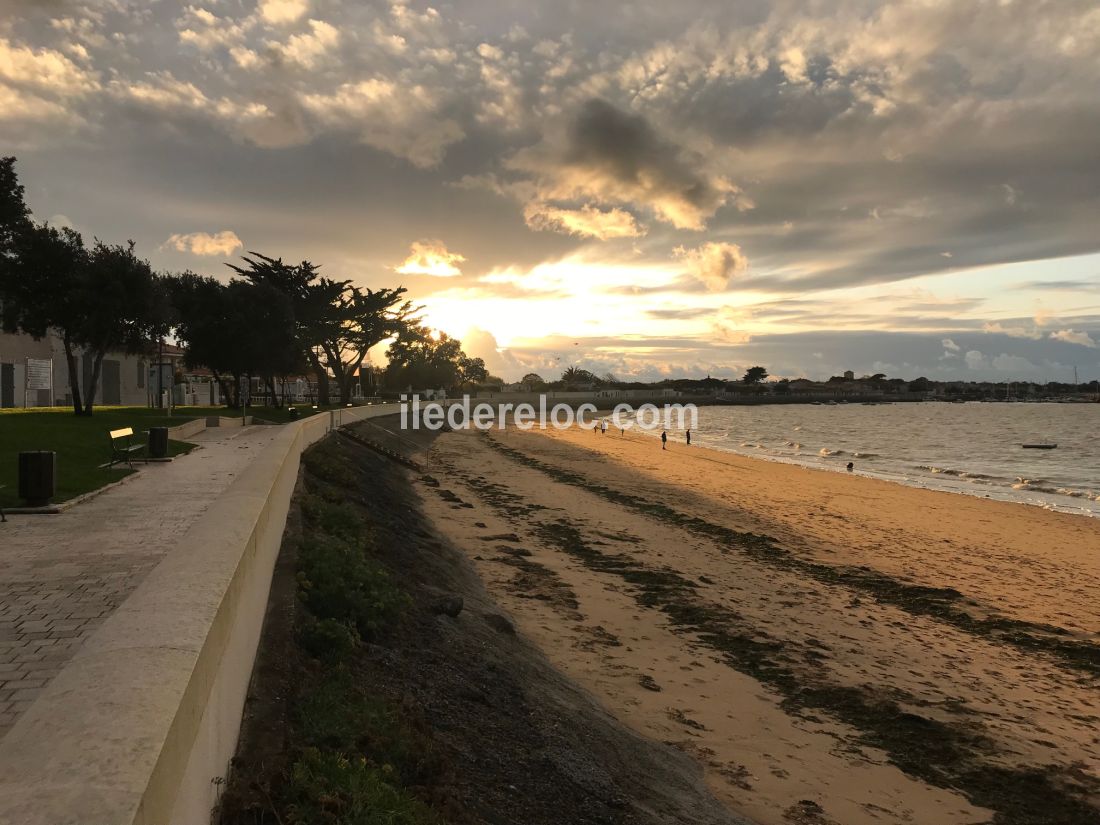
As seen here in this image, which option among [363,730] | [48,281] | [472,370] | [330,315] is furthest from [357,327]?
[472,370]

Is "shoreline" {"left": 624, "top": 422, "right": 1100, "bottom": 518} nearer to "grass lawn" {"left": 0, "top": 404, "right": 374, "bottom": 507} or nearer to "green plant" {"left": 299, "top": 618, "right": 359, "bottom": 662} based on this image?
"green plant" {"left": 299, "top": 618, "right": 359, "bottom": 662}

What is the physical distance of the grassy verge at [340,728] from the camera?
3.99 meters

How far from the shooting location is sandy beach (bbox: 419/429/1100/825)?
24.5ft

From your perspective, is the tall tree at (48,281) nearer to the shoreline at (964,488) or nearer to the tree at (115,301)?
the tree at (115,301)

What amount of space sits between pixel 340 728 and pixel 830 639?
9.18 metres

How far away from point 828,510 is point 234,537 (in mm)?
23255

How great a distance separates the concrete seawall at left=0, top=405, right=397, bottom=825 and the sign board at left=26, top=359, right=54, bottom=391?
5246cm

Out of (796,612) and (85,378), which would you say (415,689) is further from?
(85,378)

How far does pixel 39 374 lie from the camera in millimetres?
47750

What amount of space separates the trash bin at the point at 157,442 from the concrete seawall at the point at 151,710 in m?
15.4

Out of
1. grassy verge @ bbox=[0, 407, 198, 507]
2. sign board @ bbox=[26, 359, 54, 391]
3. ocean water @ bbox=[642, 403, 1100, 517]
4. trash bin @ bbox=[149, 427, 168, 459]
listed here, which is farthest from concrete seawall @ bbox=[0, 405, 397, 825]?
sign board @ bbox=[26, 359, 54, 391]

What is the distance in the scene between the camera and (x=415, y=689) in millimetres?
6742

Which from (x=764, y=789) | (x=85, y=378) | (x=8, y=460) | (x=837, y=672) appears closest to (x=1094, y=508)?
(x=837, y=672)

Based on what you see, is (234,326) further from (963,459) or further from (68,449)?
(963,459)
